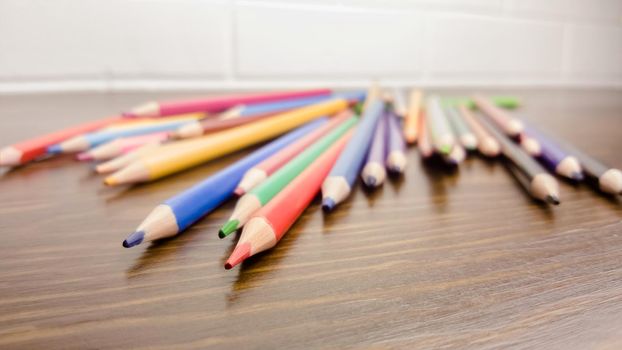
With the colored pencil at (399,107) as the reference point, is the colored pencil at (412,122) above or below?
below

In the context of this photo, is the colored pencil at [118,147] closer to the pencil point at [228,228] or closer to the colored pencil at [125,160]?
the colored pencil at [125,160]

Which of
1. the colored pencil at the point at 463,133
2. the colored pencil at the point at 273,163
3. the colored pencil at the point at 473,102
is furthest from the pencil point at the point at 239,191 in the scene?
the colored pencil at the point at 473,102

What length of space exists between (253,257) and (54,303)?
2.8 inches

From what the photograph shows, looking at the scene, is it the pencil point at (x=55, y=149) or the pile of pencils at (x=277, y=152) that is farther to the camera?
the pencil point at (x=55, y=149)

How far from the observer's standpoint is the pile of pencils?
211mm

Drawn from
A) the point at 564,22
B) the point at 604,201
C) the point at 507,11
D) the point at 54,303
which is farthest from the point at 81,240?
the point at 564,22

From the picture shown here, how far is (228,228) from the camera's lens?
0.61 feet

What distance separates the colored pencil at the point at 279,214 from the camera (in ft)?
0.57

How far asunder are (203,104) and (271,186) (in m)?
0.25

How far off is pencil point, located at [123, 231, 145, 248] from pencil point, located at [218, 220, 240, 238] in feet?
0.10

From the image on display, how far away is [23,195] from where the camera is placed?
0.87 feet

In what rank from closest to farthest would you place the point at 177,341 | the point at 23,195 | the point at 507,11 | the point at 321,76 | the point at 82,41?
the point at 177,341
the point at 23,195
the point at 82,41
the point at 321,76
the point at 507,11

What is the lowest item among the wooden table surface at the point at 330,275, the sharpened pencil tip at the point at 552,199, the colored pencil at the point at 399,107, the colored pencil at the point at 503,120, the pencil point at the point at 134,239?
the wooden table surface at the point at 330,275

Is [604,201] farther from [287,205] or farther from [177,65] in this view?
[177,65]
